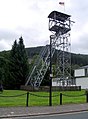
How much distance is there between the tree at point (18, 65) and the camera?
72.1 metres

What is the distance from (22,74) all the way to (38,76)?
10942 mm

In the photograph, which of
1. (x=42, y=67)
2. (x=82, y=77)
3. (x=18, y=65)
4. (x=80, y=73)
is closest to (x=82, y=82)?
(x=82, y=77)

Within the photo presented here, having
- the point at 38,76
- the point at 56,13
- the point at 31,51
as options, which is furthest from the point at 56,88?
the point at 31,51

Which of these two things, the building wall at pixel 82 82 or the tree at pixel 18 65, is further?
the building wall at pixel 82 82

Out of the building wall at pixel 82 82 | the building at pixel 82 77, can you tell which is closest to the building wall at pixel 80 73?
the building at pixel 82 77

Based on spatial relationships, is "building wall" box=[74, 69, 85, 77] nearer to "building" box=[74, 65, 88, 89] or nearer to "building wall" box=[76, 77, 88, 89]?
"building" box=[74, 65, 88, 89]

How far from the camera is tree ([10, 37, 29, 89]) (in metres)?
72.1

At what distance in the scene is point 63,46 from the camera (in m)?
63.9

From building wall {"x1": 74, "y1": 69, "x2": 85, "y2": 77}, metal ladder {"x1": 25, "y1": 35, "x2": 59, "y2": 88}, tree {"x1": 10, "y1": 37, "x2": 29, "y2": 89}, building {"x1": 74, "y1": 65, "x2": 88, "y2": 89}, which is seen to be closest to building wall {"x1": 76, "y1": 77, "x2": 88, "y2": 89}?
building {"x1": 74, "y1": 65, "x2": 88, "y2": 89}

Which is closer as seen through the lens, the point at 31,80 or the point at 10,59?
the point at 31,80

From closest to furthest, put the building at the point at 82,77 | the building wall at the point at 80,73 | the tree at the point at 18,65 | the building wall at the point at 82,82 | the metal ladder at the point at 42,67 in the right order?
the metal ladder at the point at 42,67 < the tree at the point at 18,65 < the building wall at the point at 82,82 < the building at the point at 82,77 < the building wall at the point at 80,73

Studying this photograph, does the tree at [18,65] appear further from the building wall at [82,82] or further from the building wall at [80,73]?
the building wall at [80,73]

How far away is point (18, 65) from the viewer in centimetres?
7375

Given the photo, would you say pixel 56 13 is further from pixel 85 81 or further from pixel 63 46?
pixel 85 81
